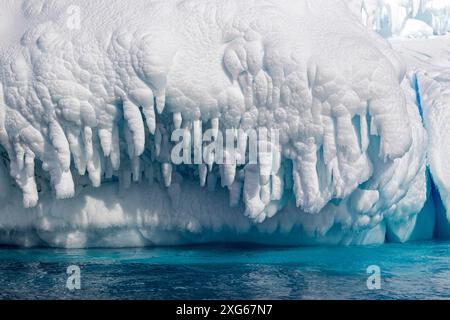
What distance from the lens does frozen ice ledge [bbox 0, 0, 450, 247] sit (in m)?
7.39

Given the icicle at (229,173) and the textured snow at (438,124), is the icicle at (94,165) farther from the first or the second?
the textured snow at (438,124)

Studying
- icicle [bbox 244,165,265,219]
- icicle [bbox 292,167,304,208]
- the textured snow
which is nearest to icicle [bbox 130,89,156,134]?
icicle [bbox 244,165,265,219]

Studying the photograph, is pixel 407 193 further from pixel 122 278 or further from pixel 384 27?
pixel 384 27

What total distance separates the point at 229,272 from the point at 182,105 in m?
1.71

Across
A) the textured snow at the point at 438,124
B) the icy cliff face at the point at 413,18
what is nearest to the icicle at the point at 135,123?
the textured snow at the point at 438,124

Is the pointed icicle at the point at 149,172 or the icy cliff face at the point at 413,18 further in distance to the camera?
the icy cliff face at the point at 413,18

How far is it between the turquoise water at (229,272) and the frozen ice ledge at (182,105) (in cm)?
48

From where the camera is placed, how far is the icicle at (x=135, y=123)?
730 centimetres

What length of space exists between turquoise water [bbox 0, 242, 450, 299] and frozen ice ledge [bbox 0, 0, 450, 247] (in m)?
0.48

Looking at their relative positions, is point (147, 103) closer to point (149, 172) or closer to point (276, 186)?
point (149, 172)

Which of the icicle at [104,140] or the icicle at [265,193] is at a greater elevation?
the icicle at [104,140]

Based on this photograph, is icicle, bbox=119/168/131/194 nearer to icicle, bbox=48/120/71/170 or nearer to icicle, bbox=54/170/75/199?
icicle, bbox=54/170/75/199

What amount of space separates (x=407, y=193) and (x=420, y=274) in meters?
2.18
